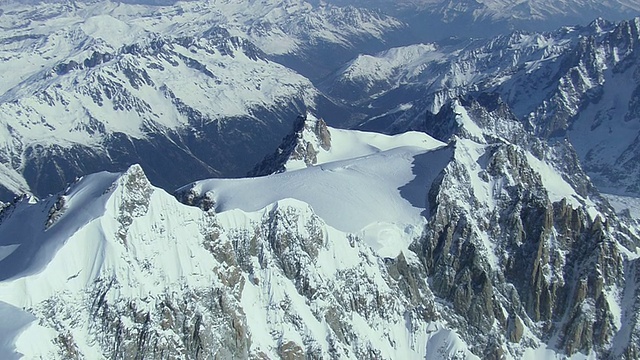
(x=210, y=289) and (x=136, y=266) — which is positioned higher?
(x=136, y=266)

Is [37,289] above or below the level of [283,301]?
above

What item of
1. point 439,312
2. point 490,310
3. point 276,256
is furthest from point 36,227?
point 490,310

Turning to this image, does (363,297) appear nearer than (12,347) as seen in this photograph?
No

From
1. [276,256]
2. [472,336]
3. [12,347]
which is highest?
[12,347]

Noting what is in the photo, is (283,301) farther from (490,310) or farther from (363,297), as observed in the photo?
(490,310)

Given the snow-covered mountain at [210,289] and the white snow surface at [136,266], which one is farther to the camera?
the snow-covered mountain at [210,289]

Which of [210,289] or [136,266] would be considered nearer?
[136,266]

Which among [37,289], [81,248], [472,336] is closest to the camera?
[37,289]

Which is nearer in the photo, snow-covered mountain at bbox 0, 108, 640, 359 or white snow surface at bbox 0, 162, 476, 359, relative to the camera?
white snow surface at bbox 0, 162, 476, 359

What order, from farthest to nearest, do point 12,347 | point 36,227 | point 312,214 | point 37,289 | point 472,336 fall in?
point 472,336, point 312,214, point 36,227, point 37,289, point 12,347

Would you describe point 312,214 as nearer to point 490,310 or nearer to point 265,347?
point 265,347

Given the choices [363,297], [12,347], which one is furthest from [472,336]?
[12,347]
